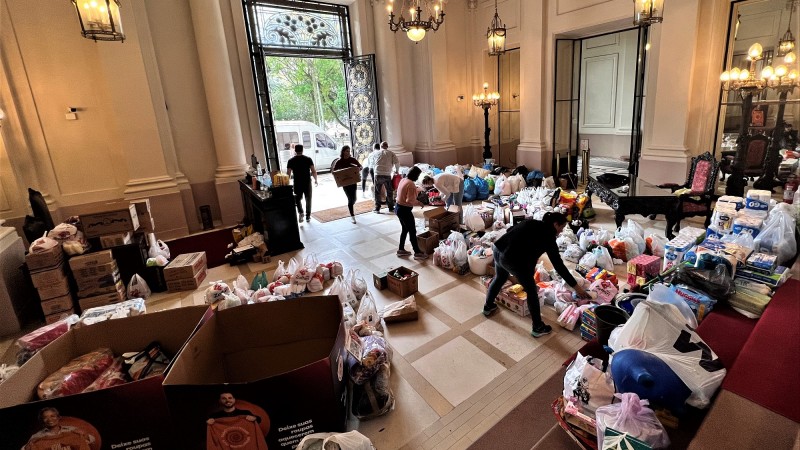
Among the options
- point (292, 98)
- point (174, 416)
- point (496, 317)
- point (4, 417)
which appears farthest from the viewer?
point (292, 98)

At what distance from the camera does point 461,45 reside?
10.2 m

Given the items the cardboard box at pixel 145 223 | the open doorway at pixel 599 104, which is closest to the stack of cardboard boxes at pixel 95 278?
the cardboard box at pixel 145 223

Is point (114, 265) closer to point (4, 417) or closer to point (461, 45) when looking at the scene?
point (4, 417)

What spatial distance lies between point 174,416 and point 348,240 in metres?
4.66

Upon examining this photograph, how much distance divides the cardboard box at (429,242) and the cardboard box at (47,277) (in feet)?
13.6

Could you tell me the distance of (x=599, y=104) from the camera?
1162 cm


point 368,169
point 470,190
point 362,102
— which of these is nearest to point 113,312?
point 368,169

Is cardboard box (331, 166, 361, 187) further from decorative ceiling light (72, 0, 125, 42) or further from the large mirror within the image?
the large mirror

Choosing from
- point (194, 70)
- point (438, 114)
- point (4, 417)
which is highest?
point (194, 70)

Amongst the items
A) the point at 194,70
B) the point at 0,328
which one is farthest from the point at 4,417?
the point at 194,70

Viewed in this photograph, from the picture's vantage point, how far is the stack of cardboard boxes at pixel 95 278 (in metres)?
Result: 4.18

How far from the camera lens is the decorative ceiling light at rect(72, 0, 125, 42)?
126 inches

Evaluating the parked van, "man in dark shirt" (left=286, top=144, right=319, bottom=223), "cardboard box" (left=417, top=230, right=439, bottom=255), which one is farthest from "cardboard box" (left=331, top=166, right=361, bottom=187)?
the parked van

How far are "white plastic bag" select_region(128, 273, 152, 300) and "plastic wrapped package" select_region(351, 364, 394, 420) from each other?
3.51 metres
